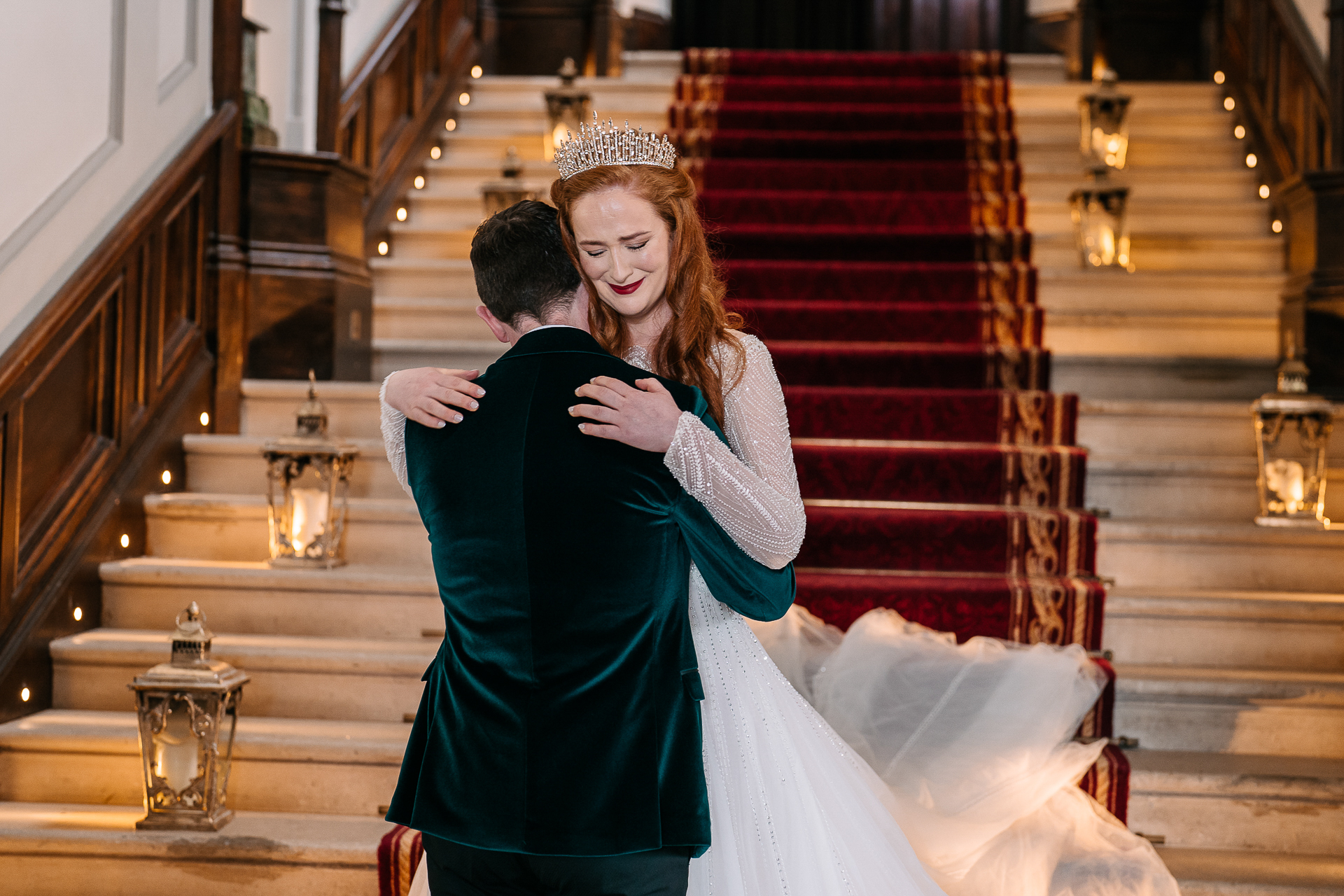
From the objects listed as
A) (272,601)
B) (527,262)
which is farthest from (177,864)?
(527,262)

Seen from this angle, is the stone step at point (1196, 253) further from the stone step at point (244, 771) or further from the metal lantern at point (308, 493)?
the stone step at point (244, 771)

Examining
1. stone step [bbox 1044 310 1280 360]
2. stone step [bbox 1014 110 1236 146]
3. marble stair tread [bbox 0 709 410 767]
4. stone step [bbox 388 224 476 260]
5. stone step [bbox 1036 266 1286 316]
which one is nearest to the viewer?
marble stair tread [bbox 0 709 410 767]

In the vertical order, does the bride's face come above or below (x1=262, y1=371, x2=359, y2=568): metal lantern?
above

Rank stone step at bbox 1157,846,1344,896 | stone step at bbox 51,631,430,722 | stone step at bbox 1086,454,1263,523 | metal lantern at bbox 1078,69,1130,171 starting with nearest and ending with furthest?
stone step at bbox 1157,846,1344,896, stone step at bbox 51,631,430,722, stone step at bbox 1086,454,1263,523, metal lantern at bbox 1078,69,1130,171

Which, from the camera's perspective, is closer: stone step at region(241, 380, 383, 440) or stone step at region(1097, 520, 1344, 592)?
stone step at region(1097, 520, 1344, 592)

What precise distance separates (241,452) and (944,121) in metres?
3.46

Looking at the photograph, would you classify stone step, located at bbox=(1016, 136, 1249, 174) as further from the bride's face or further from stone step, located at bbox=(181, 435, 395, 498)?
the bride's face

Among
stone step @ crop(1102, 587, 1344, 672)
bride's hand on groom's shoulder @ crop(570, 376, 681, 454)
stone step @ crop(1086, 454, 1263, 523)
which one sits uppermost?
bride's hand on groom's shoulder @ crop(570, 376, 681, 454)

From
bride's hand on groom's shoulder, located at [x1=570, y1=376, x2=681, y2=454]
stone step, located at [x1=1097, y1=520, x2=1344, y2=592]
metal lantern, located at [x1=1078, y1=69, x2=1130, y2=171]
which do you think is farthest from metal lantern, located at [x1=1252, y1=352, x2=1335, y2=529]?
bride's hand on groom's shoulder, located at [x1=570, y1=376, x2=681, y2=454]

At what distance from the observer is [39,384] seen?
2863 millimetres

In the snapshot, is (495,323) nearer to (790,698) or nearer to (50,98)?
(790,698)

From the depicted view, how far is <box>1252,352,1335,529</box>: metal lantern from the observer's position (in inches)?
124

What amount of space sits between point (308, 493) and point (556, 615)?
81.1 inches

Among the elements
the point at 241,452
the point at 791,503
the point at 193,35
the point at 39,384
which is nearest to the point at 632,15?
the point at 193,35
